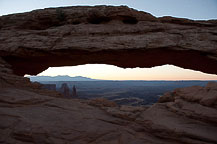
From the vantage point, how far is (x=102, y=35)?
9055mm

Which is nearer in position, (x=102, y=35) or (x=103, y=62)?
(x=102, y=35)

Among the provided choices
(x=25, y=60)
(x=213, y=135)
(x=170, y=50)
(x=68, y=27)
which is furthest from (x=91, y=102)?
(x=25, y=60)

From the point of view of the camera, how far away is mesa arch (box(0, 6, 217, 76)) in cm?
869

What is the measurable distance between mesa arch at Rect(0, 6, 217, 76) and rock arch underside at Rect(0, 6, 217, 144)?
0.20 feet

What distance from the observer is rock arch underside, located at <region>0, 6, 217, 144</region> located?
3.91 m

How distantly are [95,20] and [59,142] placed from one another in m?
8.36

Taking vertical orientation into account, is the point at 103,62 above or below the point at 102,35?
below

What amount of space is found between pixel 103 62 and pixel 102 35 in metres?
2.80

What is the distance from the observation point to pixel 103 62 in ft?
37.0

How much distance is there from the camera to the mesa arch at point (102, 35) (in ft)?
28.5

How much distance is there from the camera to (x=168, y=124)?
412cm

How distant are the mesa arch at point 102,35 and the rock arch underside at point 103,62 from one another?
0.06 m

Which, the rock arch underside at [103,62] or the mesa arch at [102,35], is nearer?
the rock arch underside at [103,62]

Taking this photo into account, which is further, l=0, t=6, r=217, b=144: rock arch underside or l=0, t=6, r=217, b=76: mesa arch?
l=0, t=6, r=217, b=76: mesa arch
